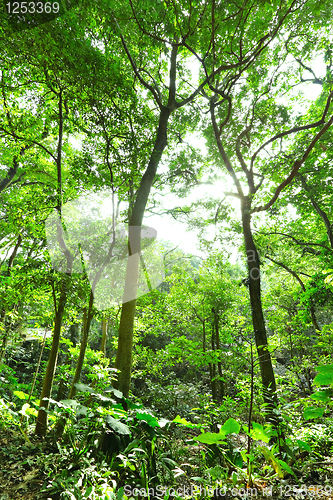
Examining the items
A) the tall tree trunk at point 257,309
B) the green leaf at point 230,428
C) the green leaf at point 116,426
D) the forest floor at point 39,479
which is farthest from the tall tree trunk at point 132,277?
the tall tree trunk at point 257,309

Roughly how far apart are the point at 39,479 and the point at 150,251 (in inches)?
299

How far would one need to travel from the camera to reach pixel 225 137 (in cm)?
677

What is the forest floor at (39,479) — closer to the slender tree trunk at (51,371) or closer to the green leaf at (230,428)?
the green leaf at (230,428)

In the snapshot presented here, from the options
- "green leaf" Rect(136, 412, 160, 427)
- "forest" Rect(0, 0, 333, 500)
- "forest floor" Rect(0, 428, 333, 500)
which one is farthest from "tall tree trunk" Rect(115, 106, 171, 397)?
"forest floor" Rect(0, 428, 333, 500)

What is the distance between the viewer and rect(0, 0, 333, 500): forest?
226 centimetres

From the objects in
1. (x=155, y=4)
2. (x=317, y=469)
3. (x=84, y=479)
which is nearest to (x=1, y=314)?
(x=84, y=479)

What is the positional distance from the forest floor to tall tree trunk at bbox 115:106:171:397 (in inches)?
47.3

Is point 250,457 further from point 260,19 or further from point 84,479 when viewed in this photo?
point 260,19

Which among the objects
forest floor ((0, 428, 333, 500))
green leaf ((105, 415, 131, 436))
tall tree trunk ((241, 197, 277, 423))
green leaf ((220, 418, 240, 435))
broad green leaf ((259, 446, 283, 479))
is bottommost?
forest floor ((0, 428, 333, 500))

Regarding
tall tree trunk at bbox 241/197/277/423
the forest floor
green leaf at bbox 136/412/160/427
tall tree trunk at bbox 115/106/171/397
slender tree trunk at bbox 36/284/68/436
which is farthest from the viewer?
tall tree trunk at bbox 241/197/277/423

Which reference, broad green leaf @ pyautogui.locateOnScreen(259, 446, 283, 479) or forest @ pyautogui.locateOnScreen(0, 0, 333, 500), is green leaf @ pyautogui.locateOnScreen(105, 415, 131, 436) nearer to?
forest @ pyautogui.locateOnScreen(0, 0, 333, 500)

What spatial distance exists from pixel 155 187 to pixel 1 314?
5.07m

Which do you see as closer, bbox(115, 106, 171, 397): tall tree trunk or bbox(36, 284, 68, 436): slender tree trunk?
bbox(115, 106, 171, 397): tall tree trunk

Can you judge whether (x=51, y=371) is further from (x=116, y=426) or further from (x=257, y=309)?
(x=257, y=309)
